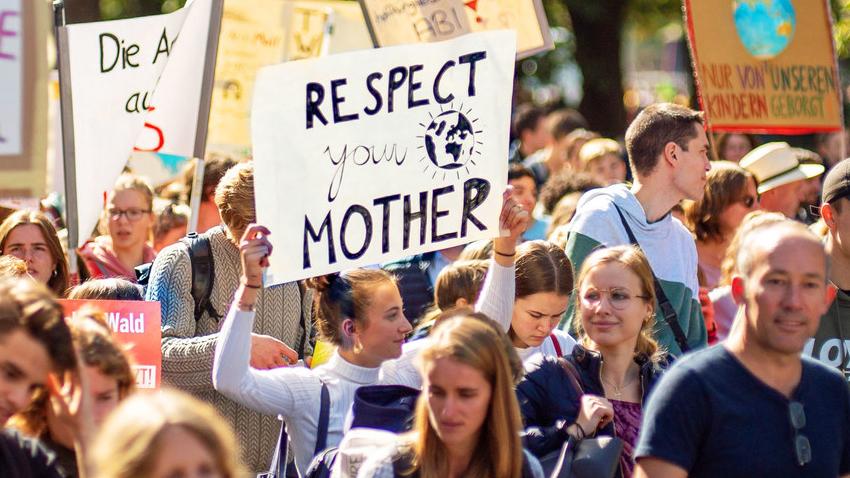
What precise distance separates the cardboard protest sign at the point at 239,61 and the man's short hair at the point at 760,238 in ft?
20.4

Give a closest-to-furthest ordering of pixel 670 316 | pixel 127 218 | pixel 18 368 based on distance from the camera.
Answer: pixel 18 368 < pixel 670 316 < pixel 127 218

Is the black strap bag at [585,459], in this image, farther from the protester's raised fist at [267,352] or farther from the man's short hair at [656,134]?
the man's short hair at [656,134]

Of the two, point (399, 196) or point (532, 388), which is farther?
point (399, 196)

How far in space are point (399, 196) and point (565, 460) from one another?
136 cm

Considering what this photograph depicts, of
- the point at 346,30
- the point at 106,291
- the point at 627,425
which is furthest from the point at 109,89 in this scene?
the point at 346,30

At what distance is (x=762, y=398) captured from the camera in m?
3.50

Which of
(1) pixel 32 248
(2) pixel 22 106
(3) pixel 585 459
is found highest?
(2) pixel 22 106

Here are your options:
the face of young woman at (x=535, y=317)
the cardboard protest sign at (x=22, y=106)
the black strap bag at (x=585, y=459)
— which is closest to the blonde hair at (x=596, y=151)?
the face of young woman at (x=535, y=317)

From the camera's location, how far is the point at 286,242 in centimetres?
477

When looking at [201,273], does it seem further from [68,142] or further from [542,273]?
[542,273]

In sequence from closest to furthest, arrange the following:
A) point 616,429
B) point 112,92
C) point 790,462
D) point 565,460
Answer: point 790,462
point 565,460
point 616,429
point 112,92

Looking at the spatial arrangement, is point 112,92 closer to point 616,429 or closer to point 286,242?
point 286,242

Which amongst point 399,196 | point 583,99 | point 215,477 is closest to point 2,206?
point 399,196

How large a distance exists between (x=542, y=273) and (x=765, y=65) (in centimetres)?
350
